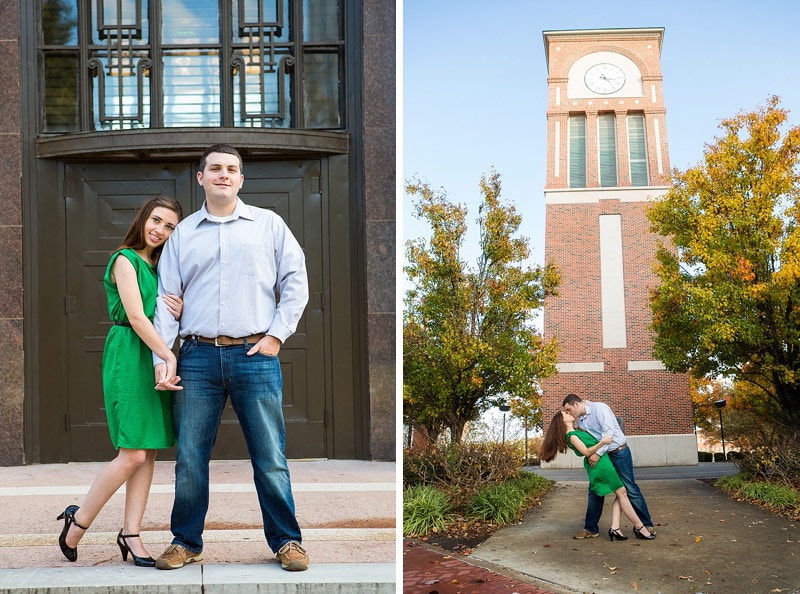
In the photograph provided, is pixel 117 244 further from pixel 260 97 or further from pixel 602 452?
pixel 602 452

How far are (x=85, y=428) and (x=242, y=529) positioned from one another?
3.13 meters

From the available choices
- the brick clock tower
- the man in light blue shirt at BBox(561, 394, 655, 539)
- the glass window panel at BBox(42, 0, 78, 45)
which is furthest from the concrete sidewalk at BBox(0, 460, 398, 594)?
the brick clock tower

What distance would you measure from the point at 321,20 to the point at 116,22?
172 centimetres

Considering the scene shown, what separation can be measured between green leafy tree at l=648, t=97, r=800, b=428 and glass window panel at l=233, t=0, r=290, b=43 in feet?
16.0

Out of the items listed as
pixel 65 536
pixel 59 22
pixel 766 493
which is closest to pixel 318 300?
pixel 59 22

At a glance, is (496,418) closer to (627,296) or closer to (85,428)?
(627,296)

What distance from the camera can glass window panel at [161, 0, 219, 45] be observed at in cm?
722

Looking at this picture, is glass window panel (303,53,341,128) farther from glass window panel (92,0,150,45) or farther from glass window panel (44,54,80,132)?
glass window panel (44,54,80,132)

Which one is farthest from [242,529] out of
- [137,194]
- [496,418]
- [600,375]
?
[600,375]

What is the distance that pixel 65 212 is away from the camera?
23.1 ft

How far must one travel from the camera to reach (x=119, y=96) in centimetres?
716

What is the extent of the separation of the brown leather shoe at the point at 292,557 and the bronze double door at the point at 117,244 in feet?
11.4

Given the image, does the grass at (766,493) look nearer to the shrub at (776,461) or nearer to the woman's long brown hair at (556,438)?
the shrub at (776,461)

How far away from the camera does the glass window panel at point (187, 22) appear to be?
23.7 feet
